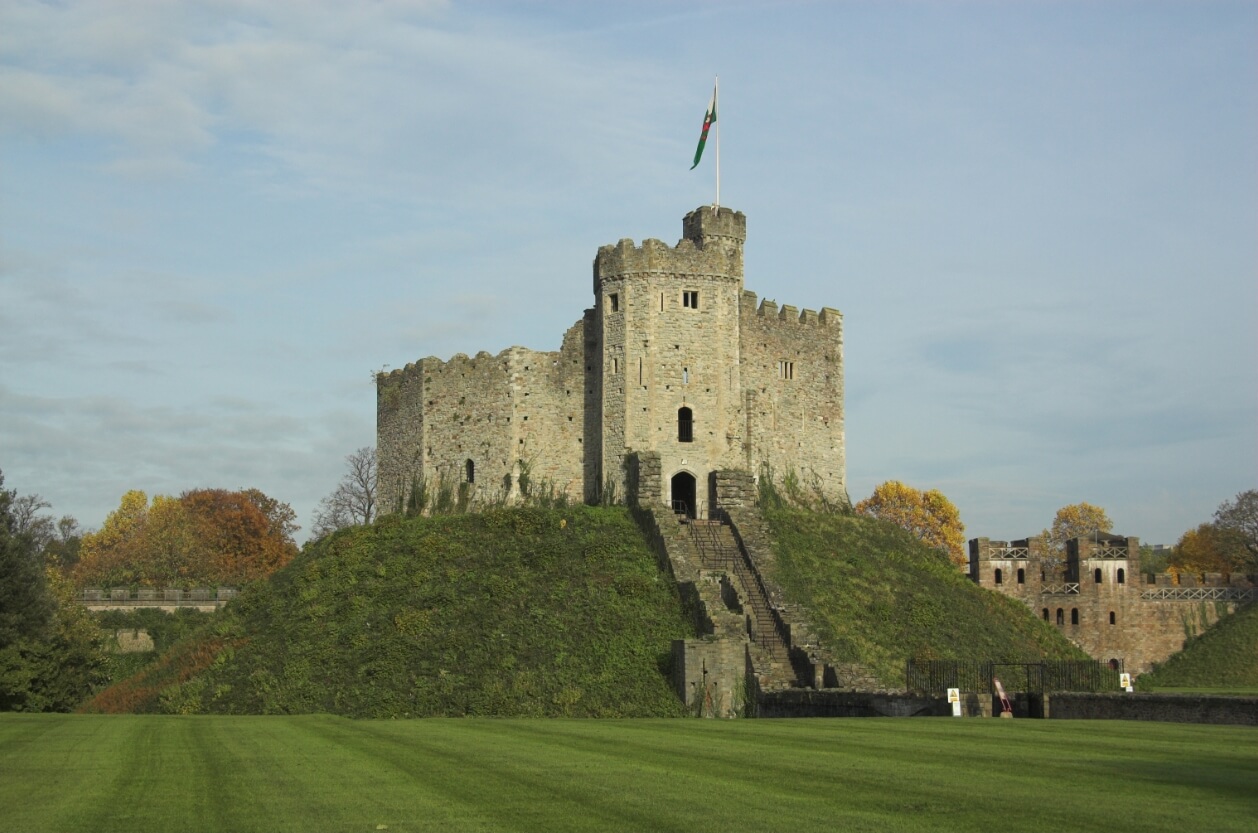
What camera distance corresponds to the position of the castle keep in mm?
56062

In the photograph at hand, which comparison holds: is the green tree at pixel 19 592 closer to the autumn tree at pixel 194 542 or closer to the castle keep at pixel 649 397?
the castle keep at pixel 649 397

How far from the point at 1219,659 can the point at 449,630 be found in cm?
5801

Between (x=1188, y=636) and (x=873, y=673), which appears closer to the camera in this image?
(x=873, y=673)

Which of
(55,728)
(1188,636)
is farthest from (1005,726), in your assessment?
(1188,636)

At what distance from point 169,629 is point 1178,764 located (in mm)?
65645

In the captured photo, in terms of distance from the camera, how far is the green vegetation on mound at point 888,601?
4656 cm

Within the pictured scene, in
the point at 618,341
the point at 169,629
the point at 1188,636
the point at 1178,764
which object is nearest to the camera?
the point at 1178,764

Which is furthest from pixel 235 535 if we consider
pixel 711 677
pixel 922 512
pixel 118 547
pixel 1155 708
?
pixel 1155 708

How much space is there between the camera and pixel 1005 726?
28.3 m

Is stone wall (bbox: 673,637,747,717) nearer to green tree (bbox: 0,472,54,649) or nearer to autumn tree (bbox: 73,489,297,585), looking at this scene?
green tree (bbox: 0,472,54,649)

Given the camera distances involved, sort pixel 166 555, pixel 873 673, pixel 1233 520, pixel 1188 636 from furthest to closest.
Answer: pixel 1233 520 < pixel 166 555 < pixel 1188 636 < pixel 873 673

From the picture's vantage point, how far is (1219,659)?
84.4m

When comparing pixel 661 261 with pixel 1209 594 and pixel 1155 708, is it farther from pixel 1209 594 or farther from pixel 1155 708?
pixel 1209 594

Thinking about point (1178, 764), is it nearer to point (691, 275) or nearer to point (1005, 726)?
point (1005, 726)
